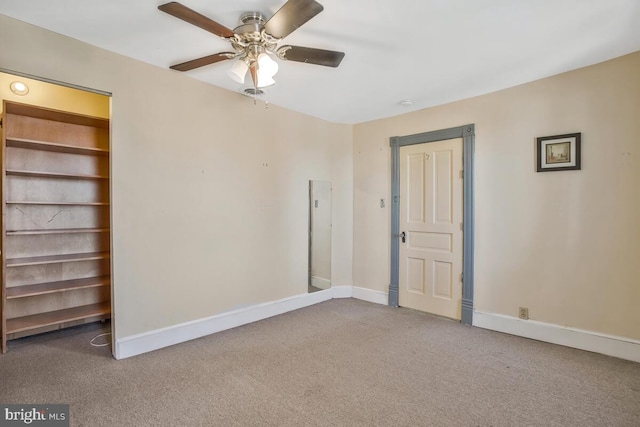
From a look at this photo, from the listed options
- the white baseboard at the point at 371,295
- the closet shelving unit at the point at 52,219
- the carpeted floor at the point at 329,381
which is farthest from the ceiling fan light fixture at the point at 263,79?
the white baseboard at the point at 371,295

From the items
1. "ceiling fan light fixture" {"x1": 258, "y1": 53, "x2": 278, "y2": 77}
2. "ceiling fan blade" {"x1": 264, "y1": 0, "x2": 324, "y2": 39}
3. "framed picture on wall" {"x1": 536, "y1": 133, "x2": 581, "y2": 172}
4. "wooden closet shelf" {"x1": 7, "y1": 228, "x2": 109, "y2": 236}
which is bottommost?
"wooden closet shelf" {"x1": 7, "y1": 228, "x2": 109, "y2": 236}

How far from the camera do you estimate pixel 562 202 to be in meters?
2.88

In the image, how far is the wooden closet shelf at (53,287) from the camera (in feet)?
9.06

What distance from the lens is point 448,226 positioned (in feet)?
11.9

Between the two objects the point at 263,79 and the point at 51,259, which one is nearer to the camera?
the point at 263,79

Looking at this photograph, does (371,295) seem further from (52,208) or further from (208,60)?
(52,208)

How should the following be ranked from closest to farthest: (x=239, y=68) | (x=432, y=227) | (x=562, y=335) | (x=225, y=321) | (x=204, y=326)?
1. (x=239, y=68)
2. (x=562, y=335)
3. (x=204, y=326)
4. (x=225, y=321)
5. (x=432, y=227)

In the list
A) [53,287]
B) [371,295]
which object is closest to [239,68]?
[53,287]

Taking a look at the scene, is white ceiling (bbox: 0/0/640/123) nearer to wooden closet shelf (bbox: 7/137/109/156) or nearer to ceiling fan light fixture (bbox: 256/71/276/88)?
ceiling fan light fixture (bbox: 256/71/276/88)

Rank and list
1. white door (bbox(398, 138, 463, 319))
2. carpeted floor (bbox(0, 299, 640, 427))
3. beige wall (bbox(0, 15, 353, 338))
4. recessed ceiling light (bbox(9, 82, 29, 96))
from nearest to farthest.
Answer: carpeted floor (bbox(0, 299, 640, 427))
beige wall (bbox(0, 15, 353, 338))
recessed ceiling light (bbox(9, 82, 29, 96))
white door (bbox(398, 138, 463, 319))

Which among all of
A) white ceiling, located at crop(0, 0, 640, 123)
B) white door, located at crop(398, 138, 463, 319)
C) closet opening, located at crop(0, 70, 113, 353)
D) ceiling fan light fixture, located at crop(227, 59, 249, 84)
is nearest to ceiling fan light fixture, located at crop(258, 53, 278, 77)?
ceiling fan light fixture, located at crop(227, 59, 249, 84)

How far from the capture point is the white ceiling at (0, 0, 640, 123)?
193 centimetres

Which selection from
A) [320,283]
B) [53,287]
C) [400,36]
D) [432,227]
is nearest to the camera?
[400,36]

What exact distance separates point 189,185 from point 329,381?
6.96ft
